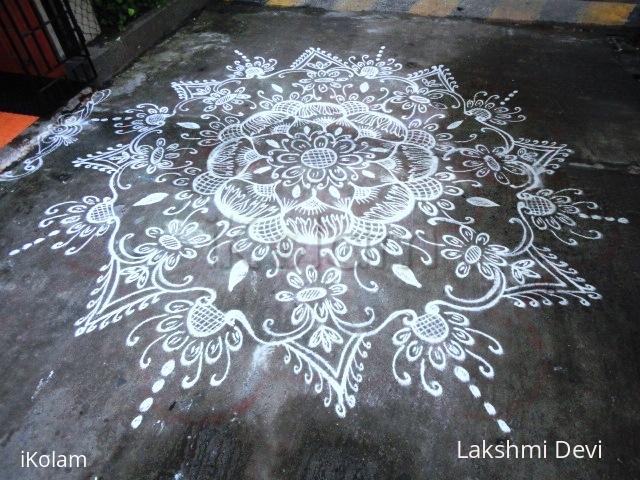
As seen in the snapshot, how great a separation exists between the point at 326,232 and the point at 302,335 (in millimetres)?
674

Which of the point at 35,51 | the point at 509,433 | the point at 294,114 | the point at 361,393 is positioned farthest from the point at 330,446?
the point at 35,51

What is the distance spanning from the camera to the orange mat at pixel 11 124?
311cm

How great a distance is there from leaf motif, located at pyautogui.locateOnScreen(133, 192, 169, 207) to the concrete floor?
14mm

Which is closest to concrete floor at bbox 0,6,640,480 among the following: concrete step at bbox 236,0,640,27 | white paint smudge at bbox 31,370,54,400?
white paint smudge at bbox 31,370,54,400

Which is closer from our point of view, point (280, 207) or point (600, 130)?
point (280, 207)

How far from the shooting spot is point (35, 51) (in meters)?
3.53

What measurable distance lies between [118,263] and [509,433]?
207 centimetres

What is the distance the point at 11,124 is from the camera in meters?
3.23

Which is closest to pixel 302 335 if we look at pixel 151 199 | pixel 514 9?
pixel 151 199

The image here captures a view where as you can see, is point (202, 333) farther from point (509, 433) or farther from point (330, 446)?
point (509, 433)

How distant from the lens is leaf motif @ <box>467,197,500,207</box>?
2489 millimetres

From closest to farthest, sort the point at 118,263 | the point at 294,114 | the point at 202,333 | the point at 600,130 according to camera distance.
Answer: the point at 202,333 < the point at 118,263 < the point at 600,130 < the point at 294,114

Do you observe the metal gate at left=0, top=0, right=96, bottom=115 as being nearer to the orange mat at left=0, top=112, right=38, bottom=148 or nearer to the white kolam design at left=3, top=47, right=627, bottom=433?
the orange mat at left=0, top=112, right=38, bottom=148

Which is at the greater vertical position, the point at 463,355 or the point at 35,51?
the point at 35,51
